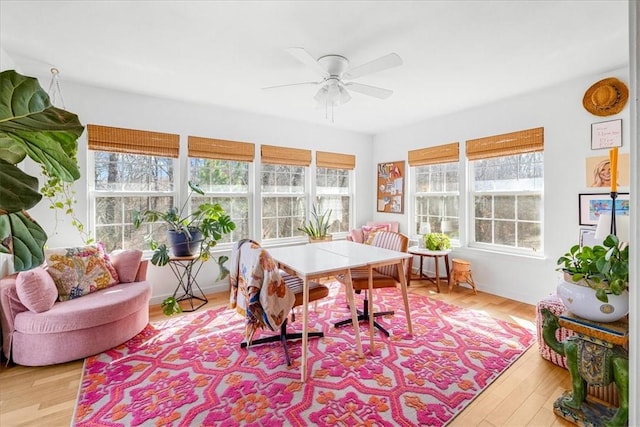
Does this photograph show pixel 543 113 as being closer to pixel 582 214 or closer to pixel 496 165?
pixel 496 165

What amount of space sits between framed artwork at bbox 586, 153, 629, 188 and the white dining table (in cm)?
210

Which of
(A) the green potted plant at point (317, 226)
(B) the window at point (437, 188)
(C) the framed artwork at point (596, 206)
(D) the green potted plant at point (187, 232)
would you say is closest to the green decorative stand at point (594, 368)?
(C) the framed artwork at point (596, 206)

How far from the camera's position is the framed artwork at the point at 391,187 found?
4.90 metres

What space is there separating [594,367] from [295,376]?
1722 mm

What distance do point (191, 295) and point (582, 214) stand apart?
4.28 m

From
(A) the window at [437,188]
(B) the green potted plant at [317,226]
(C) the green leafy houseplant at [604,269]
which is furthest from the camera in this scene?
(B) the green potted plant at [317,226]

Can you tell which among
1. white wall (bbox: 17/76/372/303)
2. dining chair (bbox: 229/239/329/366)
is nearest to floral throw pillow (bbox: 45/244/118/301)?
white wall (bbox: 17/76/372/303)

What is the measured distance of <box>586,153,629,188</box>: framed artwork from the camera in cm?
271

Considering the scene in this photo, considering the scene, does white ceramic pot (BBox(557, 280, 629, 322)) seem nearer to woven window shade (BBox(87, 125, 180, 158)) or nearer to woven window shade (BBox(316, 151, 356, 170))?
→ woven window shade (BBox(316, 151, 356, 170))

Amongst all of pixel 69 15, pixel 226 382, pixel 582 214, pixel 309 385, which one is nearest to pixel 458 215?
pixel 582 214

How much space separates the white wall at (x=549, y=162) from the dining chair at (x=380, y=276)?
165cm

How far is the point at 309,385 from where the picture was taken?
76.8 inches

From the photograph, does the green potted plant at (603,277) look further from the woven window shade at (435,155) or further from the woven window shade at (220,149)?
the woven window shade at (220,149)

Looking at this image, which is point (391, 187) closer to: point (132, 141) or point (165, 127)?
point (165, 127)
